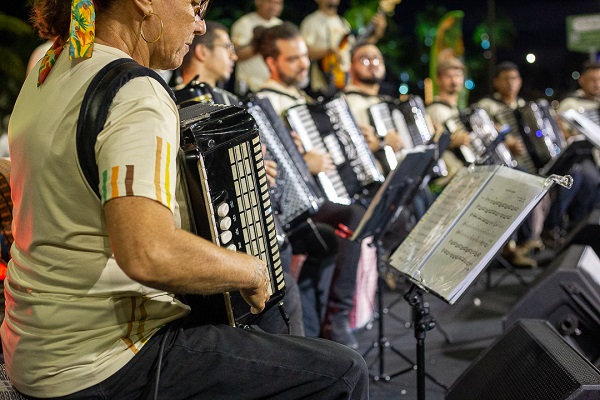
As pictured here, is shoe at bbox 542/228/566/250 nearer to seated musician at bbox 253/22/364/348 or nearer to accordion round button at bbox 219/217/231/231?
seated musician at bbox 253/22/364/348

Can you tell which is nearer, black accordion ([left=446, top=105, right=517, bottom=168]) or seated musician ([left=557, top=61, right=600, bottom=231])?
black accordion ([left=446, top=105, right=517, bottom=168])

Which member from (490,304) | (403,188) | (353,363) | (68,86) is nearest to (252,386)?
(353,363)

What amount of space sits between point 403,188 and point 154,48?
2185 mm

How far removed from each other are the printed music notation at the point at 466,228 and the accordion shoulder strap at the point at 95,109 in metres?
1.23

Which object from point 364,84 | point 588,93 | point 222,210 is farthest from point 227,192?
point 588,93

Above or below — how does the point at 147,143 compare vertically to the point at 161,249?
above

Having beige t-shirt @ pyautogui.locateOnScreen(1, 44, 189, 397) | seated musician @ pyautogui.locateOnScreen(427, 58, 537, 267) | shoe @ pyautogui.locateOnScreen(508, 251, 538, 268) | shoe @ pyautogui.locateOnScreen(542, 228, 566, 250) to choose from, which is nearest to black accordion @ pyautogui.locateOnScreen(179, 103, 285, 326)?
beige t-shirt @ pyautogui.locateOnScreen(1, 44, 189, 397)

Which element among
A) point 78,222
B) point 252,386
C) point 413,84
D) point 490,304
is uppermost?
point 78,222

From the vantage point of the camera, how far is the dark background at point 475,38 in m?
11.9

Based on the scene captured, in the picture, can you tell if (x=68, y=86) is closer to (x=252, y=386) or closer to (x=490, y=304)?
(x=252, y=386)

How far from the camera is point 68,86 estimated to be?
1638 millimetres

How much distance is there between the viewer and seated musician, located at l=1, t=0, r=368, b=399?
1496 millimetres

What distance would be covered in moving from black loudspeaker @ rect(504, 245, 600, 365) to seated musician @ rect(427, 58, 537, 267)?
2.76 m

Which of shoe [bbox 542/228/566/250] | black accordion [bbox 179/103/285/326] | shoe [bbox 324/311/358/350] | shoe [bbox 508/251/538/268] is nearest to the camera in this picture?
black accordion [bbox 179/103/285/326]
